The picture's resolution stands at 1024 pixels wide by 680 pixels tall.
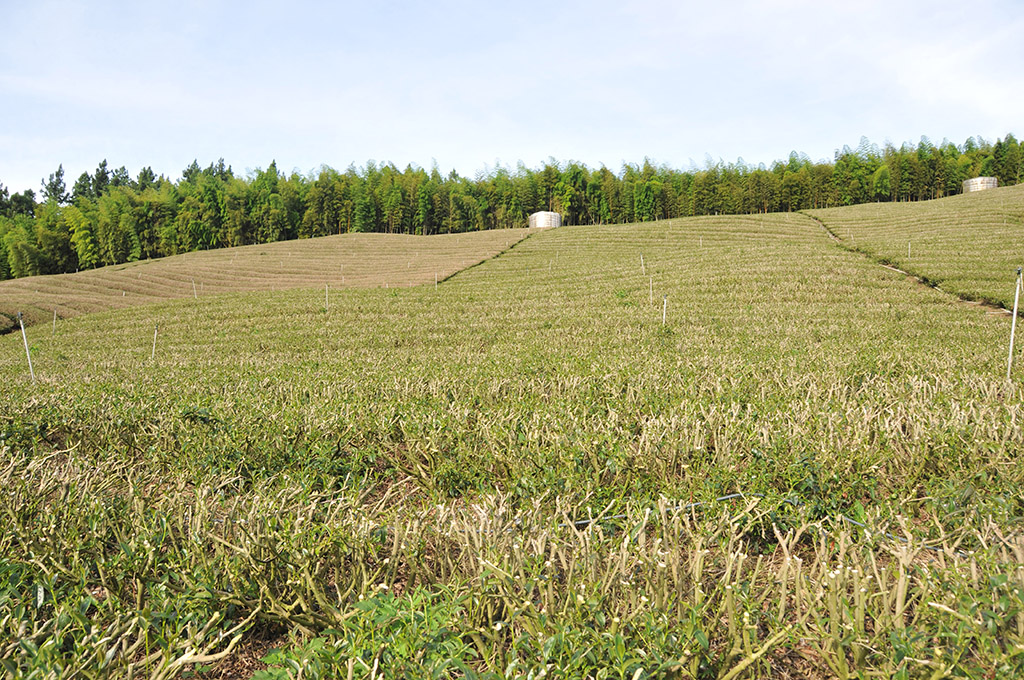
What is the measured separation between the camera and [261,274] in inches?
1959

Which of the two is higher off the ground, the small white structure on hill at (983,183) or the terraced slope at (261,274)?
the small white structure on hill at (983,183)

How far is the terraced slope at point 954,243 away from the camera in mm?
23375

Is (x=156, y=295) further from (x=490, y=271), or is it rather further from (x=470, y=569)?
(x=470, y=569)

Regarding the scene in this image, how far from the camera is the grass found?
258 centimetres

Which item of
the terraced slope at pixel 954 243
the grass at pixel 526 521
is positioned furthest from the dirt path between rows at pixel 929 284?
the grass at pixel 526 521

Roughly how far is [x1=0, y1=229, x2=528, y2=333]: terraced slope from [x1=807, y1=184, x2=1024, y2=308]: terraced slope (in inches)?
1062

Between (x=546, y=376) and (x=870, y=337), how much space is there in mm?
10454

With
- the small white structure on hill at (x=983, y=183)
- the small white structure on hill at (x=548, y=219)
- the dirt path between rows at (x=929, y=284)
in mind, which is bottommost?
the dirt path between rows at (x=929, y=284)

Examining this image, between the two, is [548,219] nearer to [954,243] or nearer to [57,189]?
[954,243]

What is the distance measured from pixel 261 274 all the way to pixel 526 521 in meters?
51.5

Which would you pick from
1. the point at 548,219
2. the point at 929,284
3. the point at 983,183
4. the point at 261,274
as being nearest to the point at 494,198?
the point at 548,219

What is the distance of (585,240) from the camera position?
57.0 meters

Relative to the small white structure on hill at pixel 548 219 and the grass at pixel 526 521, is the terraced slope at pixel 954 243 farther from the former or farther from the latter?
the small white structure on hill at pixel 548 219

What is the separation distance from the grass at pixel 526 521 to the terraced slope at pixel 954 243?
15.4 metres
